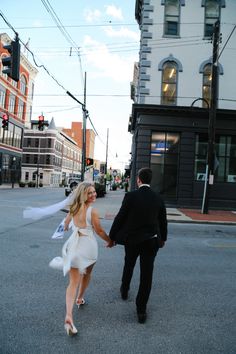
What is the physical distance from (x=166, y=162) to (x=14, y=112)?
41.0 m

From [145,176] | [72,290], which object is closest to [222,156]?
[145,176]

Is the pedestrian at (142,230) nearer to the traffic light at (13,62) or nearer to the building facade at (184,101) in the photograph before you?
the traffic light at (13,62)

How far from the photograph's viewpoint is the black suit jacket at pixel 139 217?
4281 millimetres

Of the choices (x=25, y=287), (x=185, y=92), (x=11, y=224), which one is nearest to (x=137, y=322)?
(x=25, y=287)

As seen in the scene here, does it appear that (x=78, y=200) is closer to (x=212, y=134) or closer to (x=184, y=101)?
(x=212, y=134)

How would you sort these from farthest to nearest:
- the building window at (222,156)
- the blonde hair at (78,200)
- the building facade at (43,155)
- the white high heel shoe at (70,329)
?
1. the building facade at (43,155)
2. the building window at (222,156)
3. the blonde hair at (78,200)
4. the white high heel shoe at (70,329)

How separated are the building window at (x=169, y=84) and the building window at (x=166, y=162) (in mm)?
2139

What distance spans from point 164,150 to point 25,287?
17.3 m

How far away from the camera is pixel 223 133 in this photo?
70.9ft

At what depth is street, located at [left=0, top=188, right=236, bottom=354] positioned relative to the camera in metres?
3.54

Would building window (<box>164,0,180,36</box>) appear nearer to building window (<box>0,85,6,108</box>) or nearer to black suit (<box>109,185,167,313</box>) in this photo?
black suit (<box>109,185,167,313</box>)

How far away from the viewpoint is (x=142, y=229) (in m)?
4.28

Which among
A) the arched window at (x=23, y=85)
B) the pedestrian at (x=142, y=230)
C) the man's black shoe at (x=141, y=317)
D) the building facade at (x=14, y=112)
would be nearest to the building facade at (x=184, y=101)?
the pedestrian at (x=142, y=230)

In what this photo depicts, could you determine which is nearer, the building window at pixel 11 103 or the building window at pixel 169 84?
the building window at pixel 169 84
